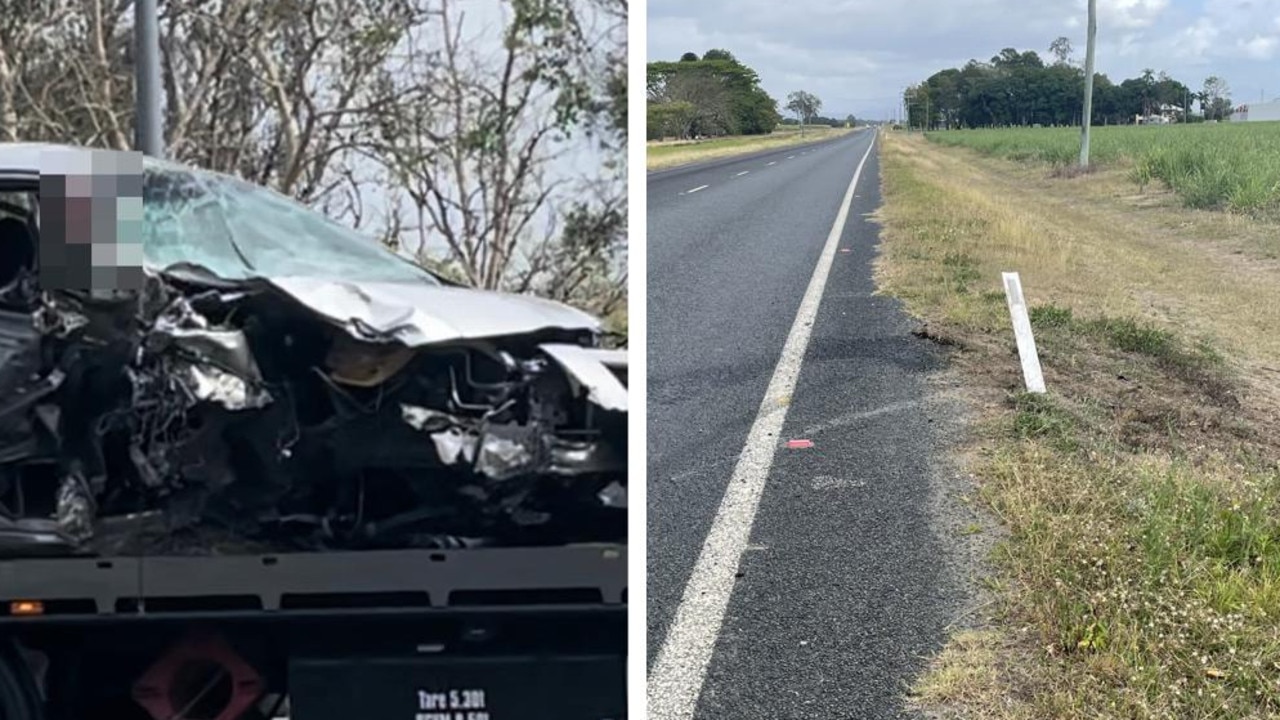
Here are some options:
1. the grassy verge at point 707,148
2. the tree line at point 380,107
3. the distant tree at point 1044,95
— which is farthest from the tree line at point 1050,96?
the grassy verge at point 707,148

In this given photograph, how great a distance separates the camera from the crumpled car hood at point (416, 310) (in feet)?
4.66

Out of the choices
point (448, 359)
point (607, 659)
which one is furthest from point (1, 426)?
point (607, 659)

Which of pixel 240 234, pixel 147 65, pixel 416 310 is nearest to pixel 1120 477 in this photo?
pixel 416 310

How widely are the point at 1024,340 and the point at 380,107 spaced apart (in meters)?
4.98

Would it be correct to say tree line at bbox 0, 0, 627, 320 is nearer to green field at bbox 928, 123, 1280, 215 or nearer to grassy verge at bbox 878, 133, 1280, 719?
grassy verge at bbox 878, 133, 1280, 719

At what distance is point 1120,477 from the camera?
4254mm

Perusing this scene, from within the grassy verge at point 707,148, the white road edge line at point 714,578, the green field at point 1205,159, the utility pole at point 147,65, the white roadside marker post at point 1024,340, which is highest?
the grassy verge at point 707,148

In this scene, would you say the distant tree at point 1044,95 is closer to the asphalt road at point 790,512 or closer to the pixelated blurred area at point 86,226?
the asphalt road at point 790,512

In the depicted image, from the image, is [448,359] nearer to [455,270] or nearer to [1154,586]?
[455,270]

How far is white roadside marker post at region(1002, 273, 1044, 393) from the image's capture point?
562cm

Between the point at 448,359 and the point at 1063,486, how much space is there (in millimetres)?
3320

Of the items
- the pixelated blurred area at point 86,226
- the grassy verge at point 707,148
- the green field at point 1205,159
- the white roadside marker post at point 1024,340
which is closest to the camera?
the pixelated blurred area at point 86,226

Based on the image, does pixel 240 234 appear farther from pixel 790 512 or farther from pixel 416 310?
pixel 790 512

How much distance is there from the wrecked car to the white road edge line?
1742 mm
